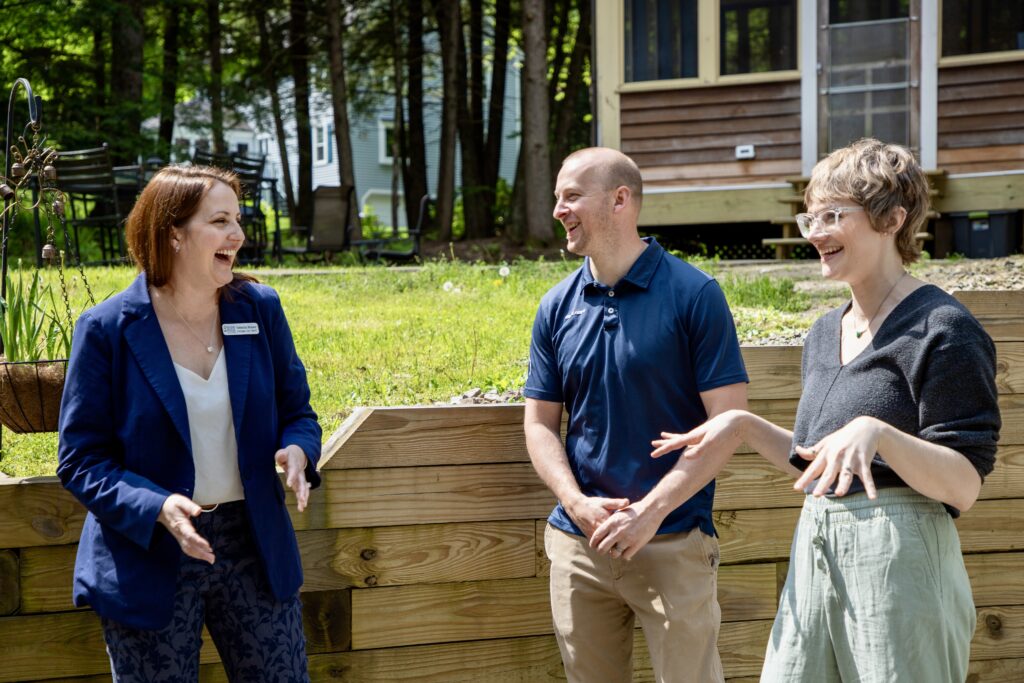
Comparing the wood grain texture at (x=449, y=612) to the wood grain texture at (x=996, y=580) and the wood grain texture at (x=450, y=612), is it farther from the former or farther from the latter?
the wood grain texture at (x=996, y=580)

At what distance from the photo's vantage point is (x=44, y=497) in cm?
338

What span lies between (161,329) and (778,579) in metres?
2.42

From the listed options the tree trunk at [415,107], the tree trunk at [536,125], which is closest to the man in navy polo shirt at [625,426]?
the tree trunk at [536,125]

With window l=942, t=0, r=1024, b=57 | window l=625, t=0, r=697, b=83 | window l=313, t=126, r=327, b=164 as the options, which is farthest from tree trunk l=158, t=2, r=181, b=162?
window l=313, t=126, r=327, b=164

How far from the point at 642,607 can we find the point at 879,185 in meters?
1.22

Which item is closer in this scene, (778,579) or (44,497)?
(44,497)

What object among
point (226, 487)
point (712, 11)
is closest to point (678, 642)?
point (226, 487)

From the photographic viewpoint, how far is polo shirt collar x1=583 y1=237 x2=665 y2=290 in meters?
2.91

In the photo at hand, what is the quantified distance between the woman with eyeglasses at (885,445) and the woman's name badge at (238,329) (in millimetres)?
1034

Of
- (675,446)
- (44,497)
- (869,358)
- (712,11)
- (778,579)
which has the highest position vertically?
(712,11)

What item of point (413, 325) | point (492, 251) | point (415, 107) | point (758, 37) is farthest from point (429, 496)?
point (415, 107)

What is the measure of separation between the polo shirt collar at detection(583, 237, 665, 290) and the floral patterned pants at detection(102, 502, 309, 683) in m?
1.07

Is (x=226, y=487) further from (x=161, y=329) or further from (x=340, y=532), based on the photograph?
(x=340, y=532)

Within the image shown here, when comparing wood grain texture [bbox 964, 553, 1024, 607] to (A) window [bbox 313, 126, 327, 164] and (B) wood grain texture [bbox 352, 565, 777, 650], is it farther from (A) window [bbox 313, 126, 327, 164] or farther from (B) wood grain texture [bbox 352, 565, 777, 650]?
(A) window [bbox 313, 126, 327, 164]
